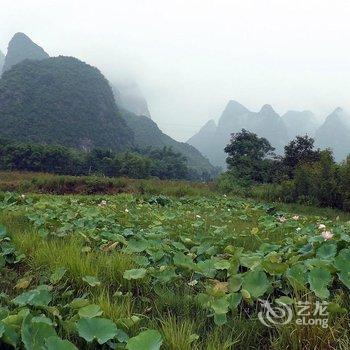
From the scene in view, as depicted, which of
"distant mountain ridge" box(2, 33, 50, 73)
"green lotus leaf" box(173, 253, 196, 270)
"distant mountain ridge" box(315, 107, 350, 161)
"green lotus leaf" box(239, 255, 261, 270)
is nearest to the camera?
"green lotus leaf" box(239, 255, 261, 270)

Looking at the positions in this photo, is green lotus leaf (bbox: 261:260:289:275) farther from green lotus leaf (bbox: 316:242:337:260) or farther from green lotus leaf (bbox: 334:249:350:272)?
green lotus leaf (bbox: 316:242:337:260)

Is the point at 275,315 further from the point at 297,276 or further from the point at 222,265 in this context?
the point at 222,265

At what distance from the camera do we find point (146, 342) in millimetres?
1605

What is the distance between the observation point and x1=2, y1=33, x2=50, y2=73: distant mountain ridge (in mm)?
135250

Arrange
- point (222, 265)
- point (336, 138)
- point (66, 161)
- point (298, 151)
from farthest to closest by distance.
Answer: point (336, 138) < point (66, 161) < point (298, 151) < point (222, 265)

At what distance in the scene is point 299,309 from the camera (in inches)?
79.1

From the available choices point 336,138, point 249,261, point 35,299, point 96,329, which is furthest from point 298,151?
point 336,138

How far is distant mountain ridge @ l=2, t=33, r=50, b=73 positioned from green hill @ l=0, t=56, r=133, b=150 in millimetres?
37767

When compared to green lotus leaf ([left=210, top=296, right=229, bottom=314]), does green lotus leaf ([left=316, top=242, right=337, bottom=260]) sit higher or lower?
higher

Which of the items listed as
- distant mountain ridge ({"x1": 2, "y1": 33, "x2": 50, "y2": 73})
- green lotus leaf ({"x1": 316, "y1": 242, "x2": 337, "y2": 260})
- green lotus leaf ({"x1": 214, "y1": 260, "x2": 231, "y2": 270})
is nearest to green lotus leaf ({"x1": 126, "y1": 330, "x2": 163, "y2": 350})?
green lotus leaf ({"x1": 214, "y1": 260, "x2": 231, "y2": 270})

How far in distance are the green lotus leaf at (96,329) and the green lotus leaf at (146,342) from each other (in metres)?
0.17

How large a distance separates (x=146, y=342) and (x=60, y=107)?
3506 inches

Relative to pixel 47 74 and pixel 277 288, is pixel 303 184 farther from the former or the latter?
pixel 47 74

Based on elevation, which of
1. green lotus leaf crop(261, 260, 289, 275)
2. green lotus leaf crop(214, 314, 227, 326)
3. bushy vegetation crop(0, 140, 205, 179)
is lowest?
bushy vegetation crop(0, 140, 205, 179)
